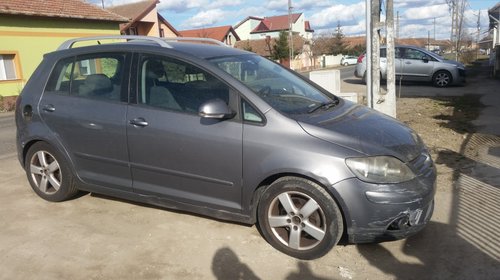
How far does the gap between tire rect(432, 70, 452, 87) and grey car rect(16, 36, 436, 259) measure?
47.5ft

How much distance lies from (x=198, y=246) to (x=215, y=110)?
1.18m

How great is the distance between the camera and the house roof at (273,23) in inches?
3337

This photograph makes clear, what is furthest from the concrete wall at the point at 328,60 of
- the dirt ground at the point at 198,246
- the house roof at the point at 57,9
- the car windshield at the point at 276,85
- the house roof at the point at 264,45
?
the car windshield at the point at 276,85

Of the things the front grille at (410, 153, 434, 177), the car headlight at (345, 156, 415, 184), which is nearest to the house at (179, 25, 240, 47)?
the front grille at (410, 153, 434, 177)

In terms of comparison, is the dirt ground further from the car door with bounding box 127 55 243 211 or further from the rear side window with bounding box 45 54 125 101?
the rear side window with bounding box 45 54 125 101

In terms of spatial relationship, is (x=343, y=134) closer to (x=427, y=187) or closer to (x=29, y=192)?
(x=427, y=187)

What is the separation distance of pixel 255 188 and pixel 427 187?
1356 millimetres

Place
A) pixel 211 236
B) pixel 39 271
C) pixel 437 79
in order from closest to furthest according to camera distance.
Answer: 1. pixel 39 271
2. pixel 211 236
3. pixel 437 79

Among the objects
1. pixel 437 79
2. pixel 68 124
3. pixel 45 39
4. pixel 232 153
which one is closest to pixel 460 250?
pixel 232 153

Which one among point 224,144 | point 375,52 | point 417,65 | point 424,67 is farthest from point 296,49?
point 224,144

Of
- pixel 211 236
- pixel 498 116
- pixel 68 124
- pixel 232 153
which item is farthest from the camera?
pixel 498 116

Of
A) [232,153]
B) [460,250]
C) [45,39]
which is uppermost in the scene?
[45,39]

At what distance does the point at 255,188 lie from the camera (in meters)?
3.68

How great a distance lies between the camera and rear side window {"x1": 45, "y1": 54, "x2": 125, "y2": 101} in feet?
14.1
